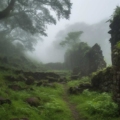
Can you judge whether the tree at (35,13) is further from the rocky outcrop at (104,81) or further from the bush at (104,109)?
the bush at (104,109)

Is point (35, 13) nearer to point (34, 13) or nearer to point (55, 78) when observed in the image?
point (34, 13)

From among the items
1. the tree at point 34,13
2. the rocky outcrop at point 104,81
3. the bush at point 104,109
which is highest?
the tree at point 34,13

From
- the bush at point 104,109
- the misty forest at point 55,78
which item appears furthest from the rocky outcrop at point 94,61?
the bush at point 104,109

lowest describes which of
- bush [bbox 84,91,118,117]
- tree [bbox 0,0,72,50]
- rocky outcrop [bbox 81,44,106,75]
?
bush [bbox 84,91,118,117]

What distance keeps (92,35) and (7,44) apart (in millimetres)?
44052

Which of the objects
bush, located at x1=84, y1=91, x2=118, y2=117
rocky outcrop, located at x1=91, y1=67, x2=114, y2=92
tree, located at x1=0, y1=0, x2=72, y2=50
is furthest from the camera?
tree, located at x1=0, y1=0, x2=72, y2=50

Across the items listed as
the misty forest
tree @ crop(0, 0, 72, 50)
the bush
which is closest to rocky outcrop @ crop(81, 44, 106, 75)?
the misty forest

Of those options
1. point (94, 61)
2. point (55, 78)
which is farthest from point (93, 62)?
point (55, 78)

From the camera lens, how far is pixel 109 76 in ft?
46.4

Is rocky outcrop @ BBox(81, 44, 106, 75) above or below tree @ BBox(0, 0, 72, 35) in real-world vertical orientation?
below

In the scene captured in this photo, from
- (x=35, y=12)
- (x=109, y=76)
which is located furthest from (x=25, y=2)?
(x=109, y=76)

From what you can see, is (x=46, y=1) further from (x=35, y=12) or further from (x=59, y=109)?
(x=59, y=109)

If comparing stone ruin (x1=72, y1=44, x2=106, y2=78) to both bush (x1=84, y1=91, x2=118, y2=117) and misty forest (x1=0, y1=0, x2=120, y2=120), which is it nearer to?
misty forest (x1=0, y1=0, x2=120, y2=120)

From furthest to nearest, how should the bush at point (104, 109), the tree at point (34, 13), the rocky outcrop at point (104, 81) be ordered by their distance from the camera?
the tree at point (34, 13) → the rocky outcrop at point (104, 81) → the bush at point (104, 109)
